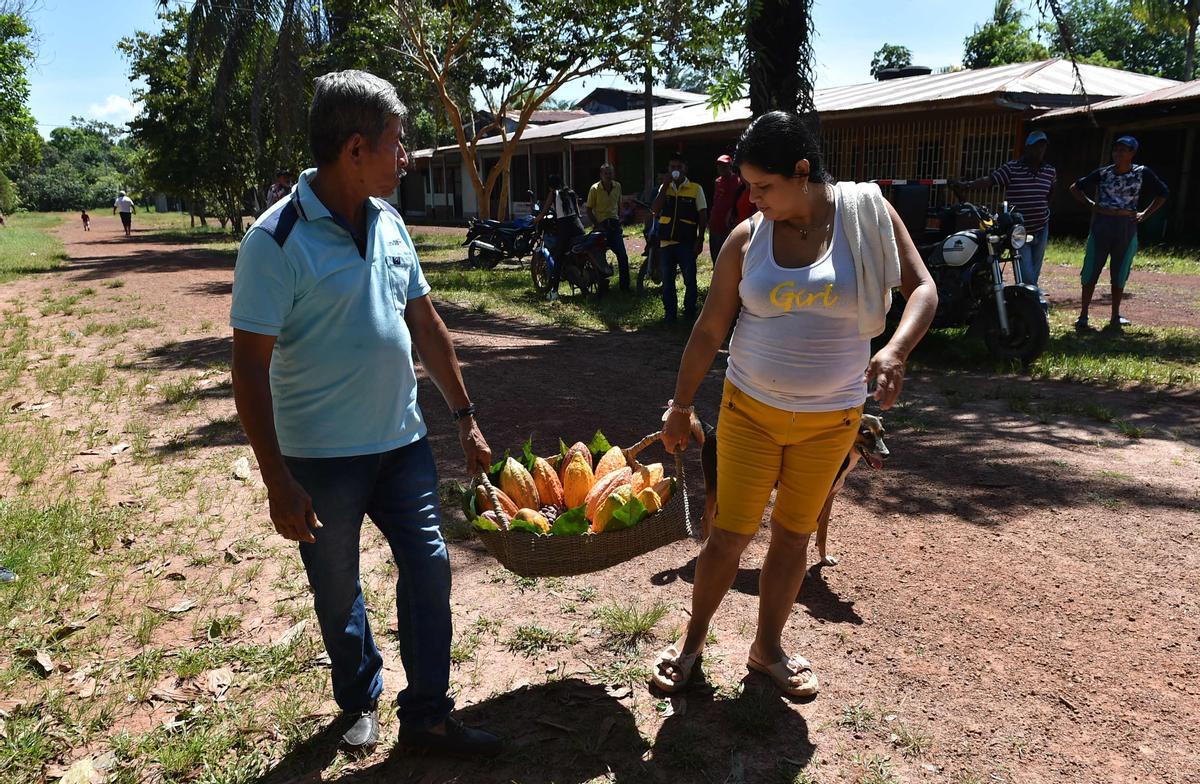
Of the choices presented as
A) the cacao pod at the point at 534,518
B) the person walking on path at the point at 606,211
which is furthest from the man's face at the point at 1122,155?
the cacao pod at the point at 534,518

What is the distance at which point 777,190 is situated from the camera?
2.58 meters

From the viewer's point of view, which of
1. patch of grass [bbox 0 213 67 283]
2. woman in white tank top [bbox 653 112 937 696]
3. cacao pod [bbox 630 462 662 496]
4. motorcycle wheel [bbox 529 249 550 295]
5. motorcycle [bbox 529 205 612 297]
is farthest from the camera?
patch of grass [bbox 0 213 67 283]

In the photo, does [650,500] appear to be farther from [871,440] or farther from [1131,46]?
[1131,46]

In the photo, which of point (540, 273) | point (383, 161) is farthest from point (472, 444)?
point (540, 273)

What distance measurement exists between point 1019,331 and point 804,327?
6.07 metres

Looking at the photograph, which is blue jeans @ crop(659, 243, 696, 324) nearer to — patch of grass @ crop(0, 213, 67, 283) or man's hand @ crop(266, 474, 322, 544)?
man's hand @ crop(266, 474, 322, 544)

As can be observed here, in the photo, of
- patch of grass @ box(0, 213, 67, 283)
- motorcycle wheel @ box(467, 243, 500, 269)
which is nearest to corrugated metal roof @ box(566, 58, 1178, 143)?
motorcycle wheel @ box(467, 243, 500, 269)

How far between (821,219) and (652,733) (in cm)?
167

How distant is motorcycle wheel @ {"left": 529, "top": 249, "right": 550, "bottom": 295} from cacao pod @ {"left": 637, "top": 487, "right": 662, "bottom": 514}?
35.2ft

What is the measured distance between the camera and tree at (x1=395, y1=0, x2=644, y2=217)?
17359mm

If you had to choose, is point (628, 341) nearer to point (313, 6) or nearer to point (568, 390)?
point (568, 390)

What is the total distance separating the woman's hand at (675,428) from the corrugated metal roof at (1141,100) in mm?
15226

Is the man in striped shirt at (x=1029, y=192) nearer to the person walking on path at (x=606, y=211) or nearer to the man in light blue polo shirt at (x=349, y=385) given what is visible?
the person walking on path at (x=606, y=211)

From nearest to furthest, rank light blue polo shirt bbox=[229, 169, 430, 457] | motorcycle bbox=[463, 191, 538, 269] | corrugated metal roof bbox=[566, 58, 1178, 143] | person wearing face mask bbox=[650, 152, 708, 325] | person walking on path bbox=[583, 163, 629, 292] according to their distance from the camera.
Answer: light blue polo shirt bbox=[229, 169, 430, 457] → person wearing face mask bbox=[650, 152, 708, 325] → person walking on path bbox=[583, 163, 629, 292] → corrugated metal roof bbox=[566, 58, 1178, 143] → motorcycle bbox=[463, 191, 538, 269]
